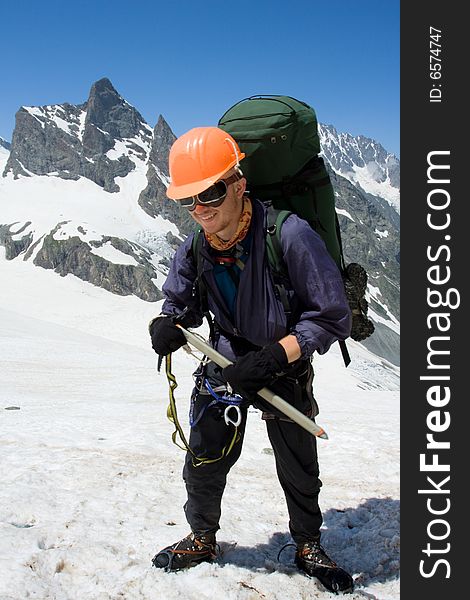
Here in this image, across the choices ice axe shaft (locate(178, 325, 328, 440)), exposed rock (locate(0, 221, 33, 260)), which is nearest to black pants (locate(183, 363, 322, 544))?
ice axe shaft (locate(178, 325, 328, 440))

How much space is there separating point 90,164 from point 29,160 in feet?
68.3

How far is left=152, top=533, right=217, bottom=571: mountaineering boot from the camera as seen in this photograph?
15.5 ft

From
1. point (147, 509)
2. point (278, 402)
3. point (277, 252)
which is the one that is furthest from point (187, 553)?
point (277, 252)

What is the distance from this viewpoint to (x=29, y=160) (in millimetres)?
175750

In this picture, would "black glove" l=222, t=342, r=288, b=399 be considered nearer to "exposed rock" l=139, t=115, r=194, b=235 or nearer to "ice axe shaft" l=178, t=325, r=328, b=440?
"ice axe shaft" l=178, t=325, r=328, b=440

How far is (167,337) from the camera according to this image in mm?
4777

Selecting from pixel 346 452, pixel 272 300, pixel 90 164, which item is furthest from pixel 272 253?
pixel 90 164

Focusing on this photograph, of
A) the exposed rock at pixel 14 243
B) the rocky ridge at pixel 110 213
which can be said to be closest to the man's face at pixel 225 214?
the rocky ridge at pixel 110 213

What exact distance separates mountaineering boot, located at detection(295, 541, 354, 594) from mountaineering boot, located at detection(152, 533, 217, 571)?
791 mm

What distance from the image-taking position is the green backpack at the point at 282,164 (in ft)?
14.6

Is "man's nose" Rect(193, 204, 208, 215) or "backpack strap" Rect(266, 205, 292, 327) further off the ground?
"man's nose" Rect(193, 204, 208, 215)

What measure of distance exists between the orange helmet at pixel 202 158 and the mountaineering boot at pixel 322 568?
3.22 meters

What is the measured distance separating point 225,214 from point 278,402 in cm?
151

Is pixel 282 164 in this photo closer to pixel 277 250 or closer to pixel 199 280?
pixel 277 250
